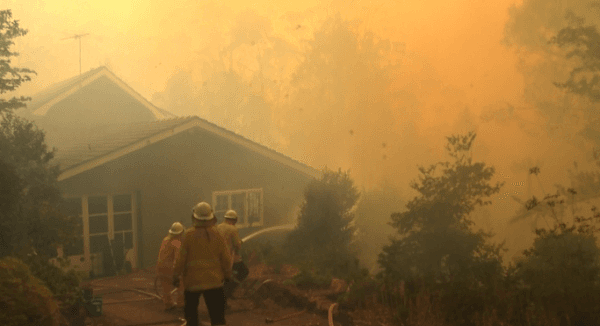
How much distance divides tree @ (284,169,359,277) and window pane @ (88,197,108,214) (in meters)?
5.19

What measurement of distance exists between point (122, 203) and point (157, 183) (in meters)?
1.14

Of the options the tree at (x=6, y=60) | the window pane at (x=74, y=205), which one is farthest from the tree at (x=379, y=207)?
the tree at (x=6, y=60)

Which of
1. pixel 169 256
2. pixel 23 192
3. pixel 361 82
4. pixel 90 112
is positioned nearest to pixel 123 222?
pixel 23 192

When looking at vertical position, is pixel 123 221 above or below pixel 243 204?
below

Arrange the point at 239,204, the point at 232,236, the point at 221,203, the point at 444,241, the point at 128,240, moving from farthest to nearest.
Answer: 1. the point at 239,204
2. the point at 221,203
3. the point at 128,240
4. the point at 444,241
5. the point at 232,236

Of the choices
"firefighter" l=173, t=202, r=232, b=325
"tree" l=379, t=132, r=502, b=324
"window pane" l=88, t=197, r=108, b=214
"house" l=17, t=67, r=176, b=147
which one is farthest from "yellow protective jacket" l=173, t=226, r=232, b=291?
"house" l=17, t=67, r=176, b=147

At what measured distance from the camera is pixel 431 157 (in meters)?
56.4

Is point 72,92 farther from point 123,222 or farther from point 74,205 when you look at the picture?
point 74,205

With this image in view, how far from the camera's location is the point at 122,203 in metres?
17.6

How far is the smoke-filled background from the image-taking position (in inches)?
1970

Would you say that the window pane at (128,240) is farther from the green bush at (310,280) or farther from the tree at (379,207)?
the tree at (379,207)

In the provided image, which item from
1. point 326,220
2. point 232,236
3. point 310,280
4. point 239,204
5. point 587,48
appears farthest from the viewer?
point 587,48

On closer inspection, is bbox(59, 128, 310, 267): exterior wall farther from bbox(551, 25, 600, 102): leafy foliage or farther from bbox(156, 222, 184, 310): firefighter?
bbox(551, 25, 600, 102): leafy foliage

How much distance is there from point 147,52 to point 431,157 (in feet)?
134
